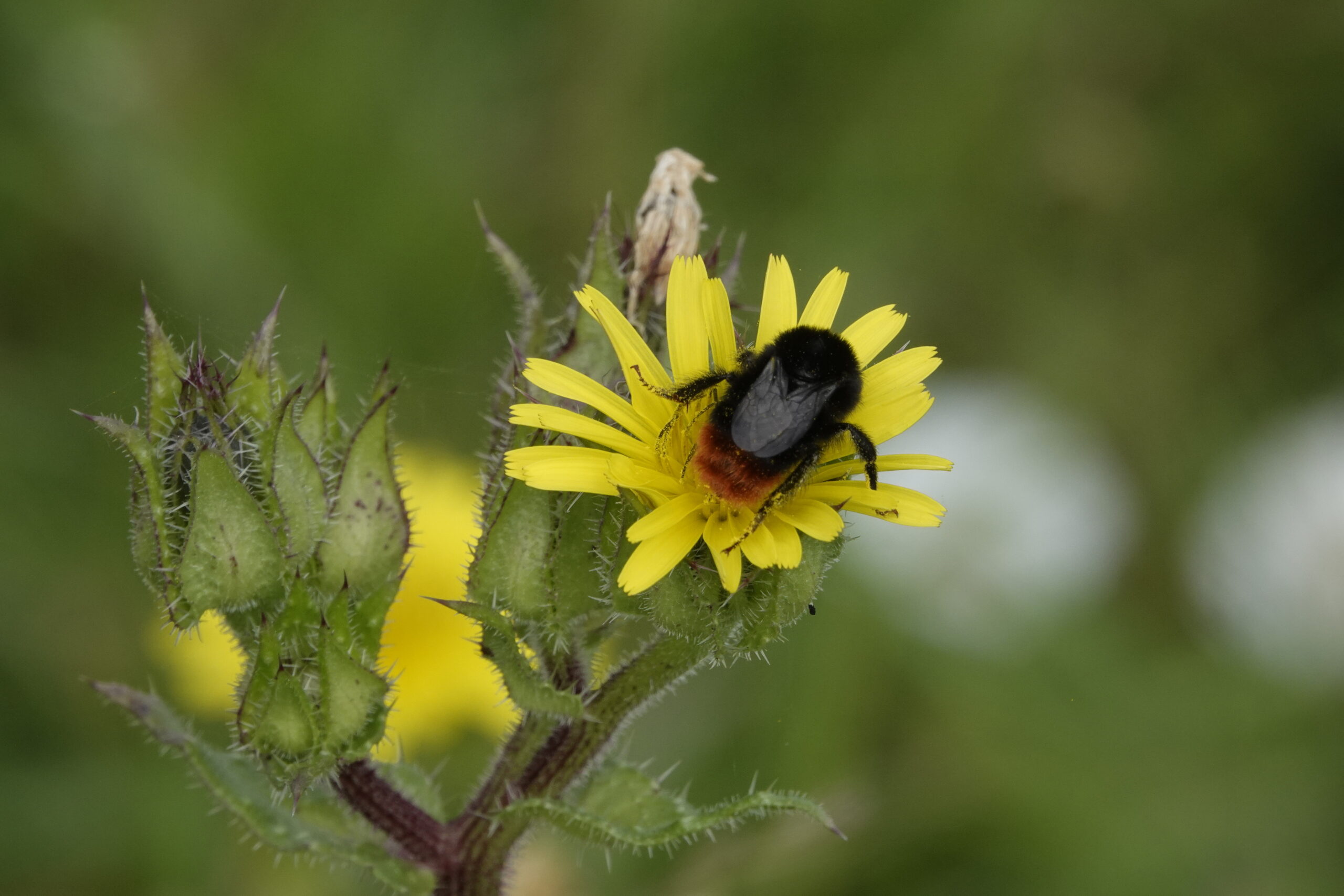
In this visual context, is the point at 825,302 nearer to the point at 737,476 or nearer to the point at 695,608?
the point at 737,476

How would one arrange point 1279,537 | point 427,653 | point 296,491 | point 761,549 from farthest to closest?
1. point 1279,537
2. point 427,653
3. point 296,491
4. point 761,549

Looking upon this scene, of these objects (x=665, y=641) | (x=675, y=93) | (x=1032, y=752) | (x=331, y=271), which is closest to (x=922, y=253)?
(x=675, y=93)

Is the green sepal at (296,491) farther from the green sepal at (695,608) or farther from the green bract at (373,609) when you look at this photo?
the green sepal at (695,608)

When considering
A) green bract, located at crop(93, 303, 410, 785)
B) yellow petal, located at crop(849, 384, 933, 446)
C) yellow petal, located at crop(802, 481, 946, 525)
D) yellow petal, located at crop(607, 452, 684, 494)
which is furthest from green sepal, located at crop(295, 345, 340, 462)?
yellow petal, located at crop(849, 384, 933, 446)

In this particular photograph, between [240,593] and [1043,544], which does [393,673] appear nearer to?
[240,593]

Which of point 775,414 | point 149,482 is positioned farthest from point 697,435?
point 149,482

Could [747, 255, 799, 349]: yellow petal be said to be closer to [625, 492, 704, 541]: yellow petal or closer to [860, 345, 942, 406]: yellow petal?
[860, 345, 942, 406]: yellow petal
